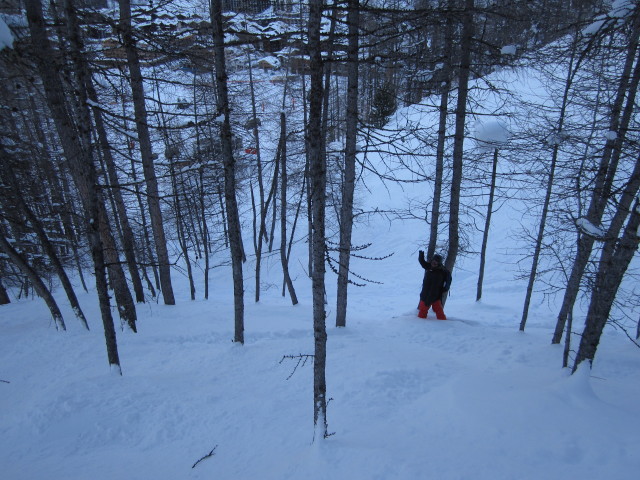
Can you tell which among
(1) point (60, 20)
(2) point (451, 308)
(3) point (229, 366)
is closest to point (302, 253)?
(2) point (451, 308)

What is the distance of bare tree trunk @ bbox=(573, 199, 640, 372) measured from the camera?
4002mm

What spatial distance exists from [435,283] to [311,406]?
480cm

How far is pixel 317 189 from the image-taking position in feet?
10.6

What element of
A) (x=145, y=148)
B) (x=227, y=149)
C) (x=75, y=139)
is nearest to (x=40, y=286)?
(x=145, y=148)

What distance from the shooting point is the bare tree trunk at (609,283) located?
400cm

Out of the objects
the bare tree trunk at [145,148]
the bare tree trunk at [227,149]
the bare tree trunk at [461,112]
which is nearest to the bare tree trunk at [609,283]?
the bare tree trunk at [461,112]

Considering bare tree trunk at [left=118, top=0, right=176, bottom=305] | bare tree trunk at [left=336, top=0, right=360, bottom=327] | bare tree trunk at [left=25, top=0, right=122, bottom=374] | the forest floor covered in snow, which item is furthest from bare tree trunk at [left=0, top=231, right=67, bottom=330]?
bare tree trunk at [left=336, top=0, right=360, bottom=327]

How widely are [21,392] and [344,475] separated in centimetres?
542

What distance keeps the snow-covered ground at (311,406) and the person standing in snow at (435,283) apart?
42 centimetres

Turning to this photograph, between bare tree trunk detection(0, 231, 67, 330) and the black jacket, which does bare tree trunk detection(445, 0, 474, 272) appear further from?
bare tree trunk detection(0, 231, 67, 330)

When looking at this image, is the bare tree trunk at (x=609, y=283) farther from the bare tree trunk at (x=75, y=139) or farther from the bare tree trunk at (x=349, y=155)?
the bare tree trunk at (x=75, y=139)

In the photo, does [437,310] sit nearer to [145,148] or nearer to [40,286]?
[145,148]

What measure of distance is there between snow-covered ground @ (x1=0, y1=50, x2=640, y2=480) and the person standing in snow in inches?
16.6

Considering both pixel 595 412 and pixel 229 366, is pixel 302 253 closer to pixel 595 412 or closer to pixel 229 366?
pixel 229 366
